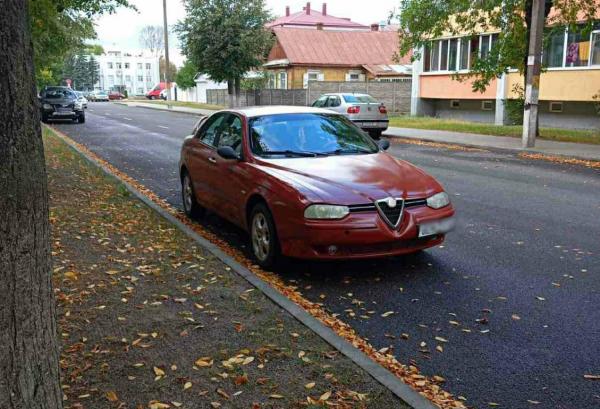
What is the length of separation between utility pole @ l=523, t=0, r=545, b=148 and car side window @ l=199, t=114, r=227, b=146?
12.3 metres

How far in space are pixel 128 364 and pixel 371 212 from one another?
2.56m

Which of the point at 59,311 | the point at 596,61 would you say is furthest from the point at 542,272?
the point at 596,61

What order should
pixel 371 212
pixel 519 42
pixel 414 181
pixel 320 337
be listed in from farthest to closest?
1. pixel 519 42
2. pixel 414 181
3. pixel 371 212
4. pixel 320 337

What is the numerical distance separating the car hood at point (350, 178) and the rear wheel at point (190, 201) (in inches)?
85.6

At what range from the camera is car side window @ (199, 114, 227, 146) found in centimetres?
789

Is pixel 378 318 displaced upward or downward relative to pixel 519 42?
downward

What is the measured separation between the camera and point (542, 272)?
5.92 m

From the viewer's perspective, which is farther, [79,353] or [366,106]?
[366,106]

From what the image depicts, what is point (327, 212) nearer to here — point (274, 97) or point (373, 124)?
point (373, 124)

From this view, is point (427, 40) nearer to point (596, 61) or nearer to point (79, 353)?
point (596, 61)

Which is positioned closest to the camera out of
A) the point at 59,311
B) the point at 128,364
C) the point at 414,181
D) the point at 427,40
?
the point at 128,364

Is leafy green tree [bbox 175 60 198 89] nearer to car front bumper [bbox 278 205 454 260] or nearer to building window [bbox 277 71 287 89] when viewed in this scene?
building window [bbox 277 71 287 89]

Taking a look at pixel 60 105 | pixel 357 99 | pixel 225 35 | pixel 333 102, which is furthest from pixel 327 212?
pixel 225 35

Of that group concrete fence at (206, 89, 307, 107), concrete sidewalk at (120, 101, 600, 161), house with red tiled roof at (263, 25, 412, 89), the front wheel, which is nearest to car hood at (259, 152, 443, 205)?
the front wheel
